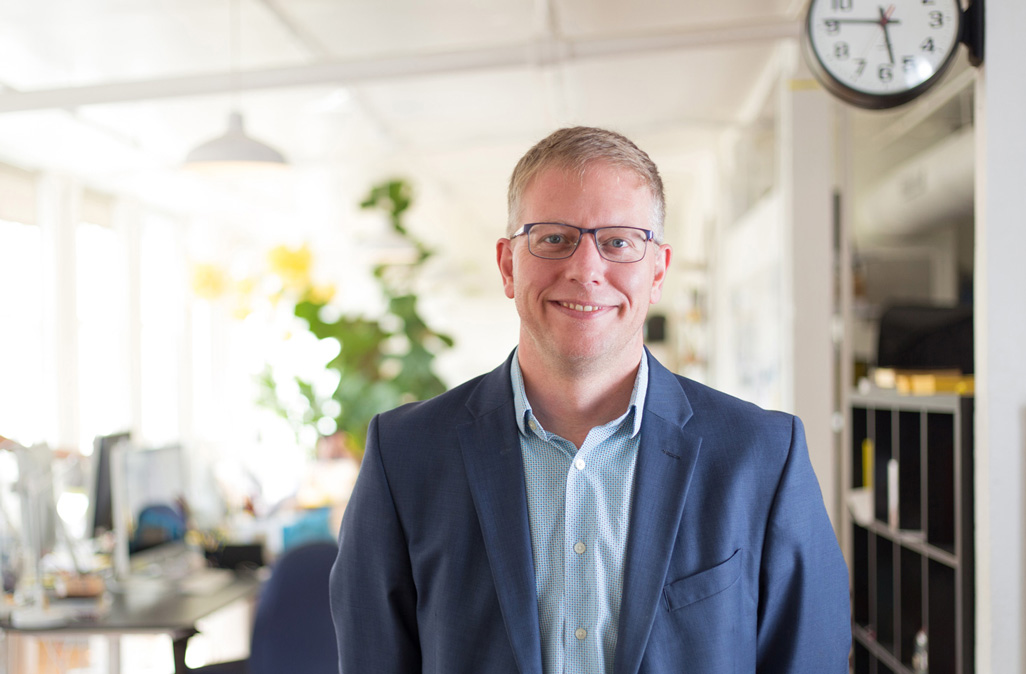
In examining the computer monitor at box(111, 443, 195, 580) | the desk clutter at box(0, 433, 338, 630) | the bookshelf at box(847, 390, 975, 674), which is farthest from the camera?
the computer monitor at box(111, 443, 195, 580)

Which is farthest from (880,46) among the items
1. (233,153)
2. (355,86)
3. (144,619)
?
(355,86)

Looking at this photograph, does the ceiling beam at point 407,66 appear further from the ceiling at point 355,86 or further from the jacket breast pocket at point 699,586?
the jacket breast pocket at point 699,586

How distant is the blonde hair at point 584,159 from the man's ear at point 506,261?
22mm

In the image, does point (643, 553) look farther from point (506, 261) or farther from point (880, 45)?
point (880, 45)

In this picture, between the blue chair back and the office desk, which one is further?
the office desk

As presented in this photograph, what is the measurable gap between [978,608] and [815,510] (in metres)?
1.28

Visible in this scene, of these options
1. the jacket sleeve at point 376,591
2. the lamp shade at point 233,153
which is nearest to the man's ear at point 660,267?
the jacket sleeve at point 376,591

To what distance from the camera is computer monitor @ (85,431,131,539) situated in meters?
4.39

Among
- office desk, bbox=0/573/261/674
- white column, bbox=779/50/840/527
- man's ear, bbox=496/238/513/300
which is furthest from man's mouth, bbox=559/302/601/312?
white column, bbox=779/50/840/527

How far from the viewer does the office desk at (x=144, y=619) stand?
3598 millimetres

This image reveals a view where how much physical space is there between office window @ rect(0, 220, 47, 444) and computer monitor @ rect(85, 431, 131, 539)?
3217 millimetres

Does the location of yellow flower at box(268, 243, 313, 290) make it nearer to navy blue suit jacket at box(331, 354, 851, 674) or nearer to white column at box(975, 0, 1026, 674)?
white column at box(975, 0, 1026, 674)

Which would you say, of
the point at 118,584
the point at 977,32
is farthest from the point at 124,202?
the point at 977,32

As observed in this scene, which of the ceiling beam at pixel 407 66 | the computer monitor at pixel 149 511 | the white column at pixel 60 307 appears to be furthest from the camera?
the white column at pixel 60 307
